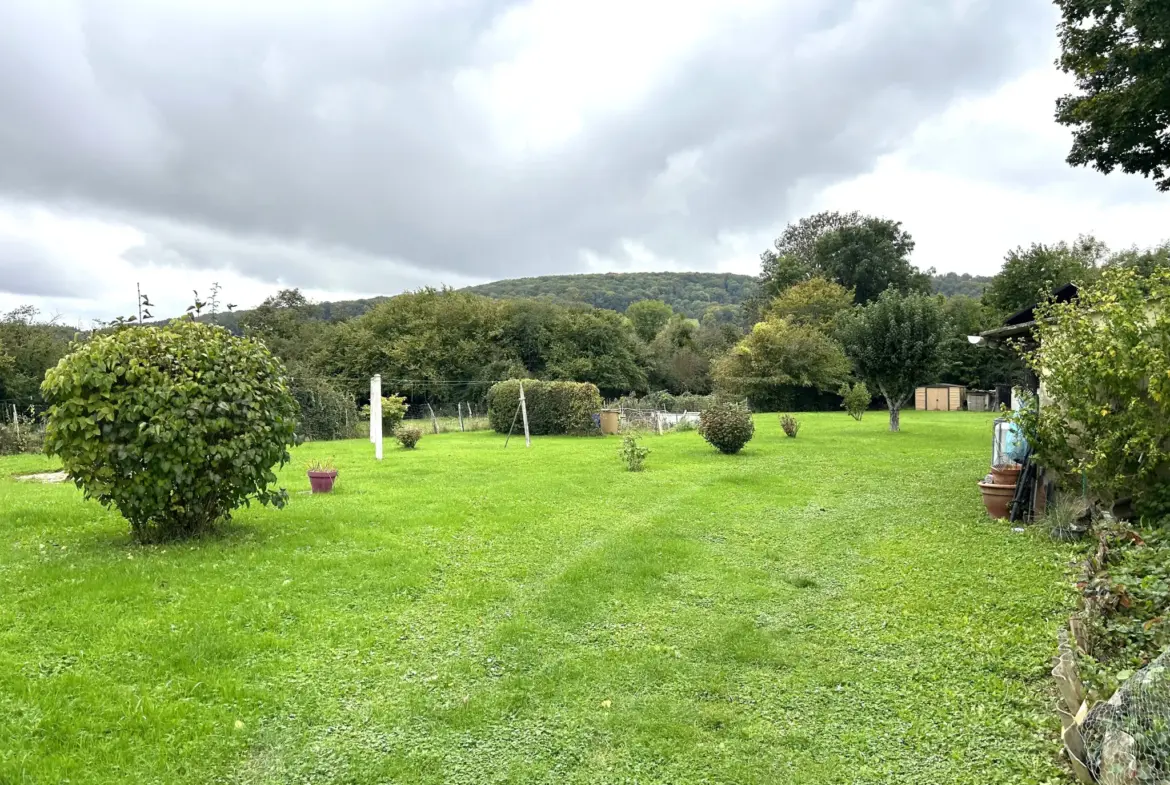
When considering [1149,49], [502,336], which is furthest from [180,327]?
[502,336]

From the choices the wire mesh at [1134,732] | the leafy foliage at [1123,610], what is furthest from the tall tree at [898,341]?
the wire mesh at [1134,732]

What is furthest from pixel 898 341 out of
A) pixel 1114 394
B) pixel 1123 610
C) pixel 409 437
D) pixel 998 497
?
pixel 1123 610

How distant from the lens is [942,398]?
3700 centimetres

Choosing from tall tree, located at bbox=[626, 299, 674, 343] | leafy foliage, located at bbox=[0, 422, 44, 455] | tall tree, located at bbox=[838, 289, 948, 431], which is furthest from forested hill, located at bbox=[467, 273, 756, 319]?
leafy foliage, located at bbox=[0, 422, 44, 455]

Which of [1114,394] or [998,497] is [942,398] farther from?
[1114,394]

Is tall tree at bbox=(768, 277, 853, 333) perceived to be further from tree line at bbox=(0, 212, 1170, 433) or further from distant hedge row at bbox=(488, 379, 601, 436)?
distant hedge row at bbox=(488, 379, 601, 436)

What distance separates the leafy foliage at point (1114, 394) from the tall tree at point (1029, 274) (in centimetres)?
3222

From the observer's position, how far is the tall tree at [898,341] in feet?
66.4

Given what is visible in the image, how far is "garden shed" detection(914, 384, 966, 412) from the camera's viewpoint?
120ft

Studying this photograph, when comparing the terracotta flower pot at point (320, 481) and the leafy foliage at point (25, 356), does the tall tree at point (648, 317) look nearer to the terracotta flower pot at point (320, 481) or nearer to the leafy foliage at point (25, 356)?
the leafy foliage at point (25, 356)

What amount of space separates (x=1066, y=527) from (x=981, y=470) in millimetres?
5819

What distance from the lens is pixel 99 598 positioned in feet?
15.8

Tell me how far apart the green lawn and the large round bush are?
52 centimetres

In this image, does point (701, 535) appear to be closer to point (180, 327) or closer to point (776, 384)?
point (180, 327)
